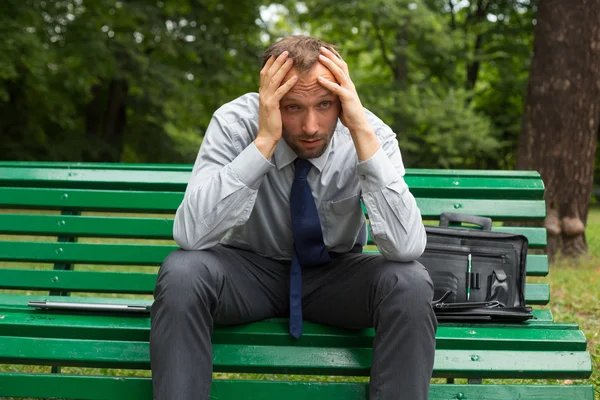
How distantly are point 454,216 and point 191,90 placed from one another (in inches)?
500

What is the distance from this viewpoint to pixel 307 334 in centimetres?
276

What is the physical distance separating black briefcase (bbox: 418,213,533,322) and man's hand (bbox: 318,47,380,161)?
2.02 feet

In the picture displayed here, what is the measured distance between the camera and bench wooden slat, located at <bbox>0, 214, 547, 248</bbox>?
363 cm

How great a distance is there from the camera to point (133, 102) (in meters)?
17.8

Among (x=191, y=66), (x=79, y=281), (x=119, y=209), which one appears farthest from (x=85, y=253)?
(x=191, y=66)

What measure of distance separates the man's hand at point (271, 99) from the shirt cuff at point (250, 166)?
0.10ft

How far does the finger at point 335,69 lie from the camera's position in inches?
110

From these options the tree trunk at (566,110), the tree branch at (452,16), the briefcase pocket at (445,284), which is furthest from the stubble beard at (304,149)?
the tree branch at (452,16)

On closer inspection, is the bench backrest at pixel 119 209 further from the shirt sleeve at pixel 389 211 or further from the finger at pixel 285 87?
the finger at pixel 285 87

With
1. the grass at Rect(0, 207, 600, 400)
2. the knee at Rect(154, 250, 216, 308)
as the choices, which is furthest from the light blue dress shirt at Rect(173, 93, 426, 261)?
the grass at Rect(0, 207, 600, 400)

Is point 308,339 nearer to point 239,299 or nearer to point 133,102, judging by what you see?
point 239,299

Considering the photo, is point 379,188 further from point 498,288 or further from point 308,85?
point 498,288

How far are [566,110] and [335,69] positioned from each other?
5080mm

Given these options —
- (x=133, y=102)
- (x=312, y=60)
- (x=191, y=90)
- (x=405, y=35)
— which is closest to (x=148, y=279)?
(x=312, y=60)
